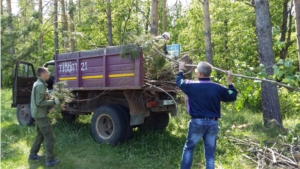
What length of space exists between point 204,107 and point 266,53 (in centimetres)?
386

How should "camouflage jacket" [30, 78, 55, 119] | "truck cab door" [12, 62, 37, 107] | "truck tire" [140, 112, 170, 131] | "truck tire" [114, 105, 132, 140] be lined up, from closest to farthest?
1. "camouflage jacket" [30, 78, 55, 119]
2. "truck tire" [114, 105, 132, 140]
3. "truck tire" [140, 112, 170, 131]
4. "truck cab door" [12, 62, 37, 107]

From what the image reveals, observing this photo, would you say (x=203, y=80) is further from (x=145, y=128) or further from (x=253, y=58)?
(x=253, y=58)

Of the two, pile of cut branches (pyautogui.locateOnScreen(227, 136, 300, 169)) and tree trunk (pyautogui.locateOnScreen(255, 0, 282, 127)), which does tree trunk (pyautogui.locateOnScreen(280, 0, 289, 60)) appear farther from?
pile of cut branches (pyautogui.locateOnScreen(227, 136, 300, 169))

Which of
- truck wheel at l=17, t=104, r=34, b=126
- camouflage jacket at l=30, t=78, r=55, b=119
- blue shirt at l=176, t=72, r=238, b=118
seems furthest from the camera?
truck wheel at l=17, t=104, r=34, b=126

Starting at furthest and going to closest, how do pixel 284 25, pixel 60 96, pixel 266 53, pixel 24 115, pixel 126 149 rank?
pixel 284 25 → pixel 24 115 → pixel 266 53 → pixel 126 149 → pixel 60 96

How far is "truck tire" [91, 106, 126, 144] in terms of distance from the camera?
623 centimetres

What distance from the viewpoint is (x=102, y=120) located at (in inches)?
265

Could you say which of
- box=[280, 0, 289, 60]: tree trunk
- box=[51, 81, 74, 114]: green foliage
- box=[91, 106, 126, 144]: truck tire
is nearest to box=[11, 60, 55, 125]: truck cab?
box=[91, 106, 126, 144]: truck tire

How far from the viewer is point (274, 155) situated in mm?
5074

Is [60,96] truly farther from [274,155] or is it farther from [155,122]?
[274,155]

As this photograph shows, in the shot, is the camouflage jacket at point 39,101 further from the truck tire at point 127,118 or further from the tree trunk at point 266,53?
the tree trunk at point 266,53

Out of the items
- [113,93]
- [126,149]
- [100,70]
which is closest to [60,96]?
[100,70]

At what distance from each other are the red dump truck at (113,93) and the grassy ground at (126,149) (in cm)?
34

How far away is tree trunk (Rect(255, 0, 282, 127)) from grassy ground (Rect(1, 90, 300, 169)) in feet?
1.43
